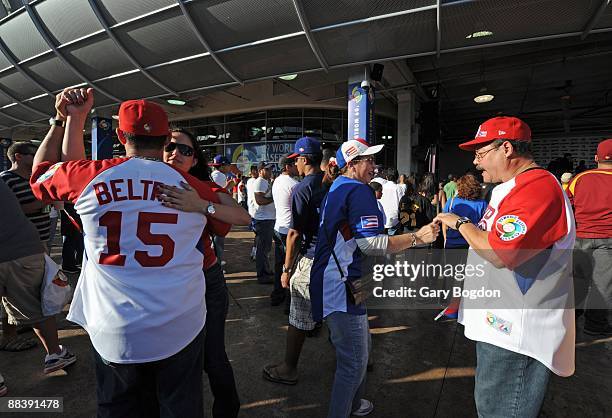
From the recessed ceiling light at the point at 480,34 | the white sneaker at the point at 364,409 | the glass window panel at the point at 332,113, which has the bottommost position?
the white sneaker at the point at 364,409

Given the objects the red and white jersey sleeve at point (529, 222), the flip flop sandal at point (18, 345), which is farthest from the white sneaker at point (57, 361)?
the red and white jersey sleeve at point (529, 222)

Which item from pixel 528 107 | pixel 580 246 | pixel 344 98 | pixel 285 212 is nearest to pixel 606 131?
pixel 528 107

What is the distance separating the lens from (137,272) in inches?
50.1

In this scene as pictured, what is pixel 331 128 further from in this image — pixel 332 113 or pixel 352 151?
pixel 352 151

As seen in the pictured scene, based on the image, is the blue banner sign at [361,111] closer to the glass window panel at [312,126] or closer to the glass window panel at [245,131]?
the glass window panel at [312,126]

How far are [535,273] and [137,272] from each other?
173 cm

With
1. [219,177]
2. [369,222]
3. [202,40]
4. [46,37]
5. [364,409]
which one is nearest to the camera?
[369,222]

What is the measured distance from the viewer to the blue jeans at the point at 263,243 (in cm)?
528

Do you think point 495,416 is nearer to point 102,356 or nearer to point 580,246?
point 102,356

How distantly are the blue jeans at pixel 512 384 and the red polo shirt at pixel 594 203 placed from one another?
3.27 meters

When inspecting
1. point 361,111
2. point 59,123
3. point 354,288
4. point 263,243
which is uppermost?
point 361,111

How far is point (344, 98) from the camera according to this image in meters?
14.7

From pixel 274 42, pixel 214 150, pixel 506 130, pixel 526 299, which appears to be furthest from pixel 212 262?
pixel 214 150

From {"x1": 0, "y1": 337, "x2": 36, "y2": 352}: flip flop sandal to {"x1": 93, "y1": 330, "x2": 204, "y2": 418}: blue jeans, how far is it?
276cm
